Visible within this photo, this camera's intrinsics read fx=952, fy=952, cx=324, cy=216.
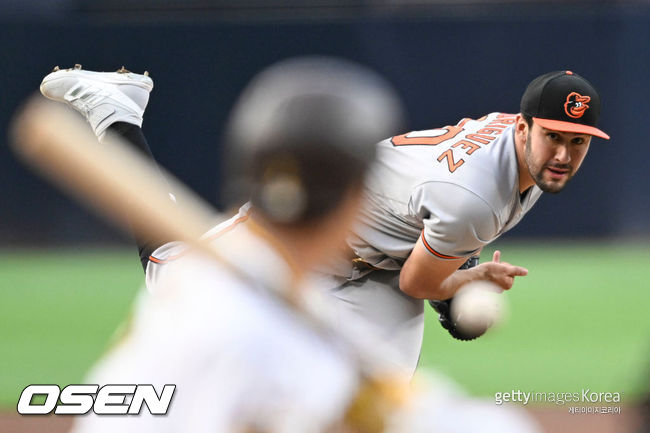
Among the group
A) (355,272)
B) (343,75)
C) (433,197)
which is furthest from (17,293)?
(343,75)

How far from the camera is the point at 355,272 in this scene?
349cm

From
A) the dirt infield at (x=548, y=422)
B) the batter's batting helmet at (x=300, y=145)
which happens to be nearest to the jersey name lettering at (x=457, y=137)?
the dirt infield at (x=548, y=422)

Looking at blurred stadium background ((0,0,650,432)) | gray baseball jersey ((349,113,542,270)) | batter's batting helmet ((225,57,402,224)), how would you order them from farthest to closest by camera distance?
1. blurred stadium background ((0,0,650,432))
2. gray baseball jersey ((349,113,542,270))
3. batter's batting helmet ((225,57,402,224))

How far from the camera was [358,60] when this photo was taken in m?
7.91

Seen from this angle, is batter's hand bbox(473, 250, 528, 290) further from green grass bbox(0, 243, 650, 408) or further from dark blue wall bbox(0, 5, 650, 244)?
dark blue wall bbox(0, 5, 650, 244)

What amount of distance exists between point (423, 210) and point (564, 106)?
58 centimetres

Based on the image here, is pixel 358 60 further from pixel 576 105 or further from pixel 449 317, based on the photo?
pixel 576 105

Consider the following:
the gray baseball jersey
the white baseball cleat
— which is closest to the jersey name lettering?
the gray baseball jersey

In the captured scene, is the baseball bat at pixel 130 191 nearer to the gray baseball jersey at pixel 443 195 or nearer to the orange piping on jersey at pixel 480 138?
the gray baseball jersey at pixel 443 195

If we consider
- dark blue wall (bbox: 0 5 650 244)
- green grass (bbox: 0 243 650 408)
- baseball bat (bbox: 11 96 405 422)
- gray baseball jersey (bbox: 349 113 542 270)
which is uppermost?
baseball bat (bbox: 11 96 405 422)

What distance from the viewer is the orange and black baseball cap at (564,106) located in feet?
10.2

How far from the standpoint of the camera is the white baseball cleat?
3588 millimetres

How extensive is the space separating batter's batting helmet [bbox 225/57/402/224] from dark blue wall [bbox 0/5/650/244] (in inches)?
268

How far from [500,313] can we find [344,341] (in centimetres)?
253
